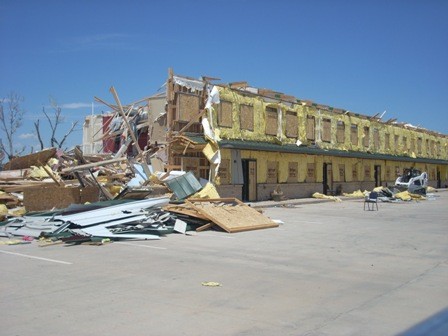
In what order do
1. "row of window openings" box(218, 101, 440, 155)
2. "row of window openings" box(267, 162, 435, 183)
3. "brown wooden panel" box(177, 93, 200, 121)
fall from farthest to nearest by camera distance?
"row of window openings" box(267, 162, 435, 183) → "row of window openings" box(218, 101, 440, 155) → "brown wooden panel" box(177, 93, 200, 121)

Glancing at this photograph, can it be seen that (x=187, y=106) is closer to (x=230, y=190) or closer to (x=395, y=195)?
(x=230, y=190)

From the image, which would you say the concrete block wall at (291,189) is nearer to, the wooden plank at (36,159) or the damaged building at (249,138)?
the damaged building at (249,138)

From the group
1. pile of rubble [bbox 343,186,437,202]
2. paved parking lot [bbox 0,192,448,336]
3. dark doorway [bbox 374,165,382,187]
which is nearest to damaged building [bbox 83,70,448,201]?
dark doorway [bbox 374,165,382,187]

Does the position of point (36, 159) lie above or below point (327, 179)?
above

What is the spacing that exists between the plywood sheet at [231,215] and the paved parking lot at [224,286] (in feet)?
4.95

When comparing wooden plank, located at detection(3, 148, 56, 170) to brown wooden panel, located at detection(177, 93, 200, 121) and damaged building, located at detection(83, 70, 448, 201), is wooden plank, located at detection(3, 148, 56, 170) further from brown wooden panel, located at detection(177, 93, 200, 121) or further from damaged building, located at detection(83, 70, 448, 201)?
brown wooden panel, located at detection(177, 93, 200, 121)

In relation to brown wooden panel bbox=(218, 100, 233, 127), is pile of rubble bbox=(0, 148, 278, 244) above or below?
below

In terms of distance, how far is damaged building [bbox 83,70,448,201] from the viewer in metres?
26.1

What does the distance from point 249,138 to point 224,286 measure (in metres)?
22.0

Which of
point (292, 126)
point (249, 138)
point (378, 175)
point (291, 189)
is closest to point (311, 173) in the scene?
point (291, 189)

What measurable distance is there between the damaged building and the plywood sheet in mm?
8754

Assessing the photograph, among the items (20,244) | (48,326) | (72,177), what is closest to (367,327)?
(48,326)

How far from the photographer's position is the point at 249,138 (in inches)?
1161

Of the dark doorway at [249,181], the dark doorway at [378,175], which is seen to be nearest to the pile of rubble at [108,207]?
the dark doorway at [249,181]
